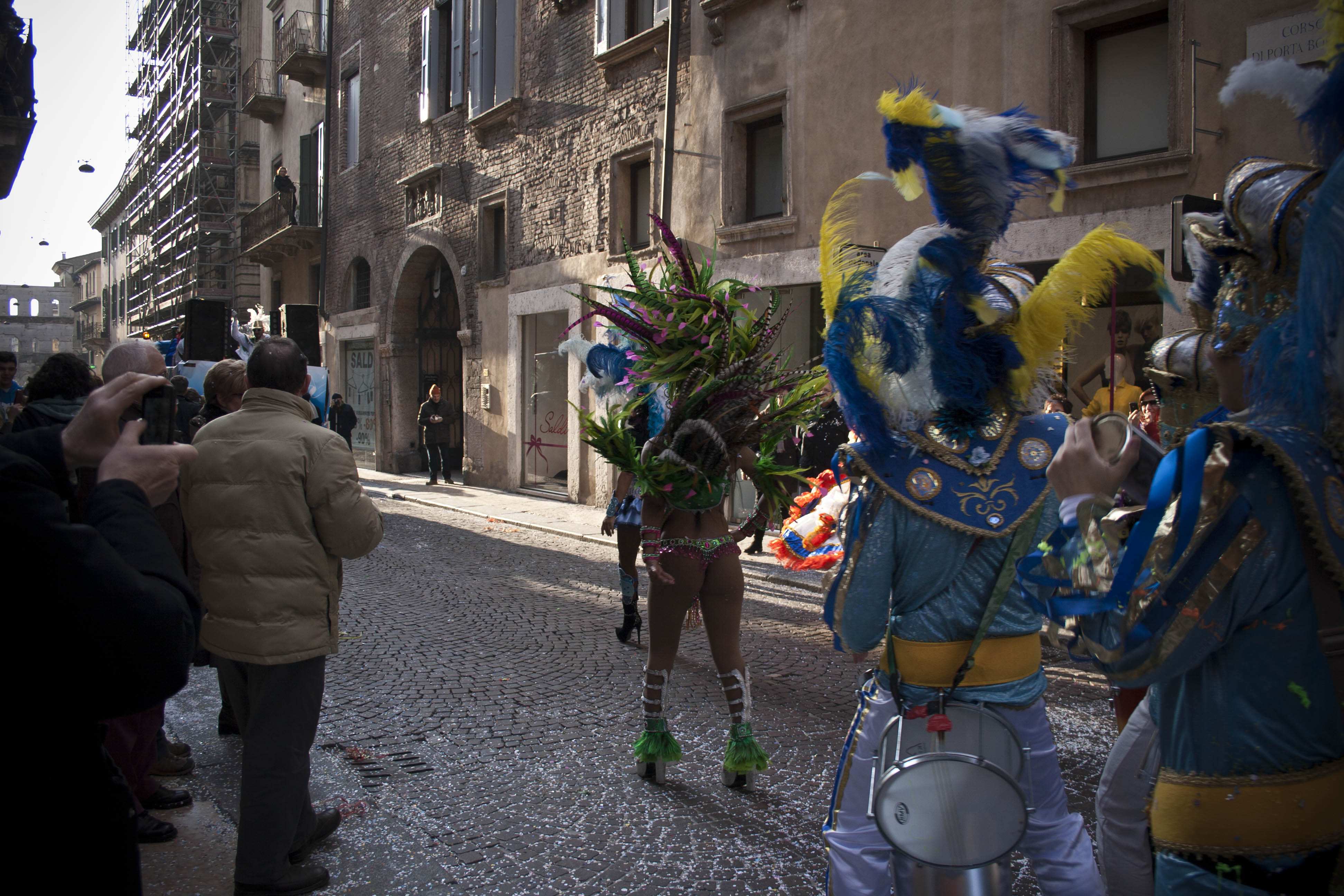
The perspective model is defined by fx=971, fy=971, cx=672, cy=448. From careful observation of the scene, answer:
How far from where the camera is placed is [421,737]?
4.71m

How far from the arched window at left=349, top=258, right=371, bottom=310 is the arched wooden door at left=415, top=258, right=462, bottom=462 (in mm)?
2716

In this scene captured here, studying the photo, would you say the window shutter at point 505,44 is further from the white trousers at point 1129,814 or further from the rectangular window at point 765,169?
the white trousers at point 1129,814

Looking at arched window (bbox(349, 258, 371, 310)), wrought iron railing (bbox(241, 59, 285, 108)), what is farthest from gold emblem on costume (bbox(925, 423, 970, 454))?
wrought iron railing (bbox(241, 59, 285, 108))

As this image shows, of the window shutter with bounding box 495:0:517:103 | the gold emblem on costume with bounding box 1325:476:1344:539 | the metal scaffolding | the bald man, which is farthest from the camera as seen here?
the metal scaffolding

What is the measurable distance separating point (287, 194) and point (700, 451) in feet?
83.2

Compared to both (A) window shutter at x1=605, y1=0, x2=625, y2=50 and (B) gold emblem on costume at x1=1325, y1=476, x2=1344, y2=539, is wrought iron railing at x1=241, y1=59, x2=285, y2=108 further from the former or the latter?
(B) gold emblem on costume at x1=1325, y1=476, x2=1344, y2=539

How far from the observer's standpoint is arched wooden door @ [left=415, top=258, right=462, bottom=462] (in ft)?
69.6

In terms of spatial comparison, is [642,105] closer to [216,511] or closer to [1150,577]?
[216,511]

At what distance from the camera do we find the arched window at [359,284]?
23641 mm

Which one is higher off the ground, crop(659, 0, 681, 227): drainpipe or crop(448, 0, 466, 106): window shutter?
crop(448, 0, 466, 106): window shutter

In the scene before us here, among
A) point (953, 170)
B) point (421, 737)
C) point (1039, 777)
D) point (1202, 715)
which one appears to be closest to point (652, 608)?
point (421, 737)

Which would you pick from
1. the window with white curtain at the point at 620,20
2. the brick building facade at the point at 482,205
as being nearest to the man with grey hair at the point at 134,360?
the brick building facade at the point at 482,205

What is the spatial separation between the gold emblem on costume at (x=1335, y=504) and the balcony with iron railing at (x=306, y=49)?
26.7 metres

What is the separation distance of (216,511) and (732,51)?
11.2 meters
